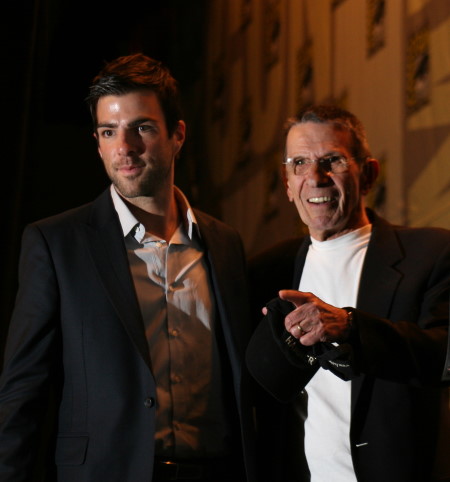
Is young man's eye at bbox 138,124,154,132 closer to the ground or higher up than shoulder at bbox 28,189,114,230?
higher up

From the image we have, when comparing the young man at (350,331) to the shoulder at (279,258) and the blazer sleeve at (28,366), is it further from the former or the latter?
the blazer sleeve at (28,366)

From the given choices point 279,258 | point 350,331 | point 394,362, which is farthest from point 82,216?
Answer: point 394,362

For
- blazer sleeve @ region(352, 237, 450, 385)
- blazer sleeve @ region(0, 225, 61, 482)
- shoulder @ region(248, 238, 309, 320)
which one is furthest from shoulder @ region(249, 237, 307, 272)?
blazer sleeve @ region(0, 225, 61, 482)

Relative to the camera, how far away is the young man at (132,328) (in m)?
1.78

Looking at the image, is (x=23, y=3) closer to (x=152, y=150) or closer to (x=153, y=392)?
(x=152, y=150)

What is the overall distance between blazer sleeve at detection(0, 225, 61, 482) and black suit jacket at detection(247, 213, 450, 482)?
18.8 inches

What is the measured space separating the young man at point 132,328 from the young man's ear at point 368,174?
1.28ft

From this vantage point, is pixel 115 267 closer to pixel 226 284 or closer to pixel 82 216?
pixel 82 216

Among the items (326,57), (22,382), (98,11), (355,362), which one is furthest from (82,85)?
(355,362)

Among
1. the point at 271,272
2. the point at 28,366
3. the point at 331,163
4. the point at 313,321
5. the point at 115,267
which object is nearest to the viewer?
the point at 313,321

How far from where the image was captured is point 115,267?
1887mm

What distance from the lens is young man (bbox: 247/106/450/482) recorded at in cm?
171

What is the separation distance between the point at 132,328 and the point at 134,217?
0.33 m

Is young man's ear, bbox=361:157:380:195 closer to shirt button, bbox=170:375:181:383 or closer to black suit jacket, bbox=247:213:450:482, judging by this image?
black suit jacket, bbox=247:213:450:482
